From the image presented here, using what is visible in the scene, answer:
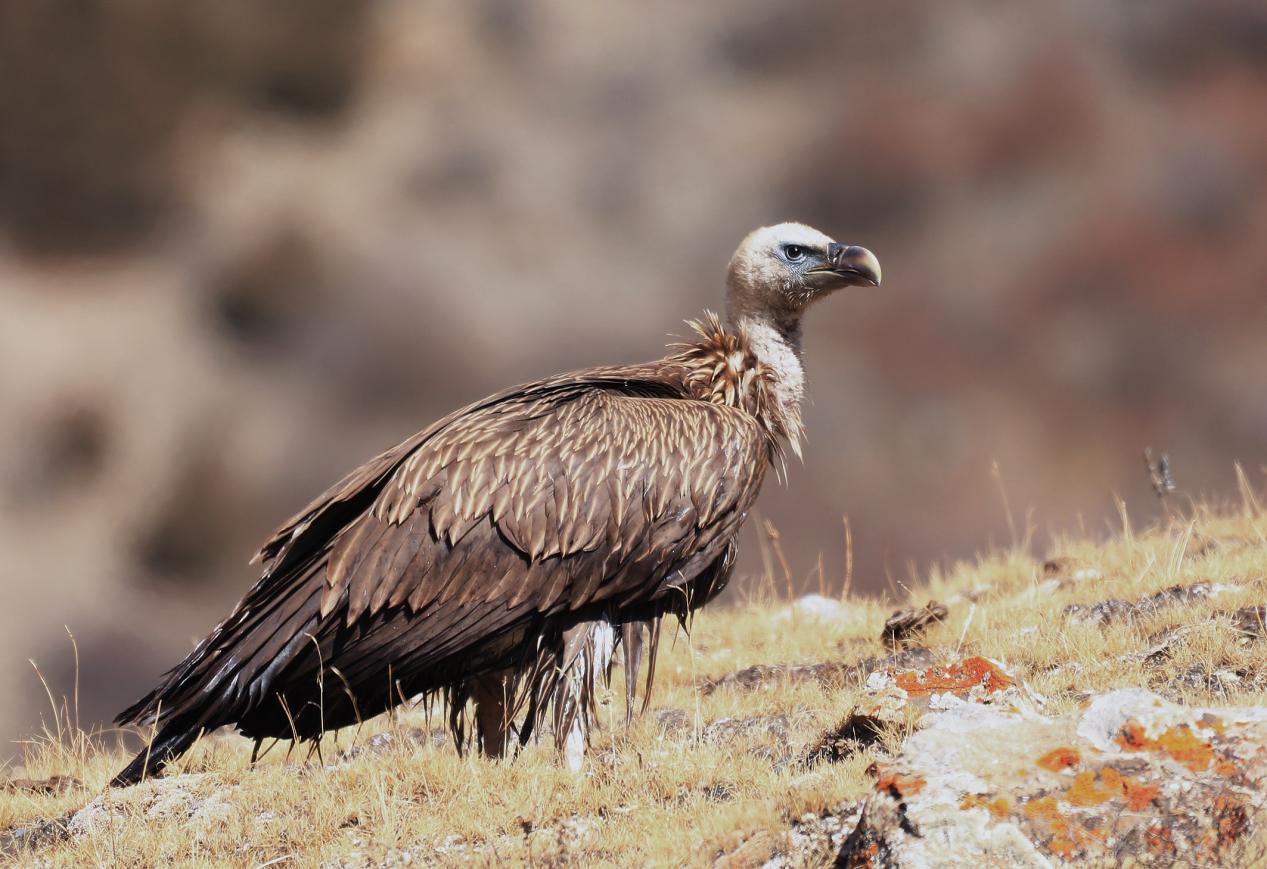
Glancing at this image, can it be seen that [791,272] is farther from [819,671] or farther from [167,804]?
[167,804]

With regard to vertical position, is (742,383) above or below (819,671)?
above

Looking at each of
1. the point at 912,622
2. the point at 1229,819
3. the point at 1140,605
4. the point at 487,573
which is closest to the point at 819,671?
the point at 912,622

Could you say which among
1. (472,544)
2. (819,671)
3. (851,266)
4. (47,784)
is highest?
(851,266)

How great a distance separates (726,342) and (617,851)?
2.89 m

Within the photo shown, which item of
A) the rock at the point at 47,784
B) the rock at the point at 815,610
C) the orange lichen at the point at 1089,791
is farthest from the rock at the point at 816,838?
the rock at the point at 815,610

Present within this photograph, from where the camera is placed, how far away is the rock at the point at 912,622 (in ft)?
22.9

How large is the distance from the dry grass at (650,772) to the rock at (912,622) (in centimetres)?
7

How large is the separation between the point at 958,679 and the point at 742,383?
6.05 feet

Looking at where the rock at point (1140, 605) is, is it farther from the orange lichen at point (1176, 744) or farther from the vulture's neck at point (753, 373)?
the orange lichen at point (1176, 744)

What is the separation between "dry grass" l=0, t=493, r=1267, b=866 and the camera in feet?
13.5

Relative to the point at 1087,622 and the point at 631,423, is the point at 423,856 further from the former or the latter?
the point at 1087,622

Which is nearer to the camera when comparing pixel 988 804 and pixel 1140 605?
pixel 988 804

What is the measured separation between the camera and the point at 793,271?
21.3 ft

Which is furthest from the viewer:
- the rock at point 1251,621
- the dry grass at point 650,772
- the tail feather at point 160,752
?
the rock at point 1251,621
